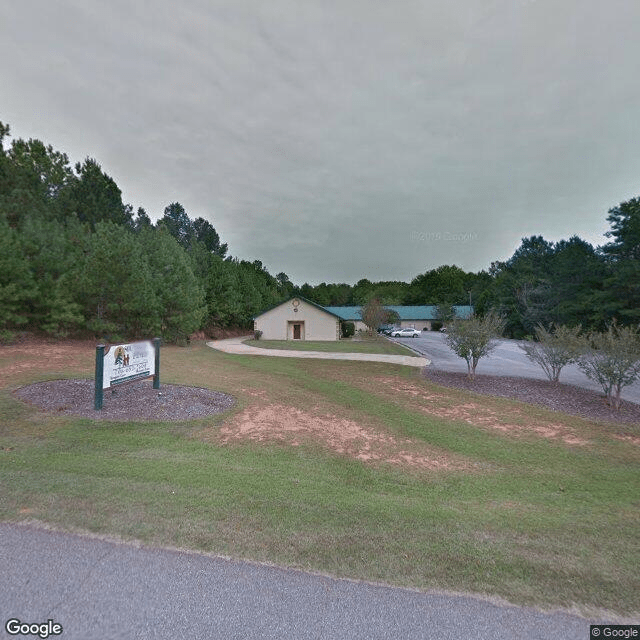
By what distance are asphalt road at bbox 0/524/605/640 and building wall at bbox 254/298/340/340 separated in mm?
30753

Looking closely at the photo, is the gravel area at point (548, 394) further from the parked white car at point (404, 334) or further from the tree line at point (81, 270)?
the parked white car at point (404, 334)

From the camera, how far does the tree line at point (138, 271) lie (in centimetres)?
1573

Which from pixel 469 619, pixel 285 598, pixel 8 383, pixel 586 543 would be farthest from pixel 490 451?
pixel 8 383

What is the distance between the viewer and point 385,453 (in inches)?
209

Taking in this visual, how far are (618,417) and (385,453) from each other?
22.5 feet

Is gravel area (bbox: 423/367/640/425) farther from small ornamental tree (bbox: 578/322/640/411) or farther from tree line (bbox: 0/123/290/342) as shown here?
tree line (bbox: 0/123/290/342)

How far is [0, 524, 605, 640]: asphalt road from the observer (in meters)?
1.92

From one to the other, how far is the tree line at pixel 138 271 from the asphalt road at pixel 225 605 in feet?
41.4

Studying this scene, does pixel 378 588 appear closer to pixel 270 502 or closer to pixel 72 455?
pixel 270 502

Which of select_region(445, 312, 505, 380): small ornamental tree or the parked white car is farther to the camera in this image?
the parked white car

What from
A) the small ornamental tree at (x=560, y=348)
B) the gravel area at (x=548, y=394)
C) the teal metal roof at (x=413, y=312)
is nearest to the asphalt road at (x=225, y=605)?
the gravel area at (x=548, y=394)

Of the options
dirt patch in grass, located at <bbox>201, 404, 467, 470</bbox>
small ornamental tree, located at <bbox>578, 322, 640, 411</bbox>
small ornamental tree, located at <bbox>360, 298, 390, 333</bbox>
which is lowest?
dirt patch in grass, located at <bbox>201, 404, 467, 470</bbox>

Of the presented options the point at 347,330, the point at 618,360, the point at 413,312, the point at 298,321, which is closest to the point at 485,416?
the point at 618,360

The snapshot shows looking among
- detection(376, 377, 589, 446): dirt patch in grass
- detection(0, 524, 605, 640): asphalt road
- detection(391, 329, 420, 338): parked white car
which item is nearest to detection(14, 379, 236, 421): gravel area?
detection(0, 524, 605, 640): asphalt road
